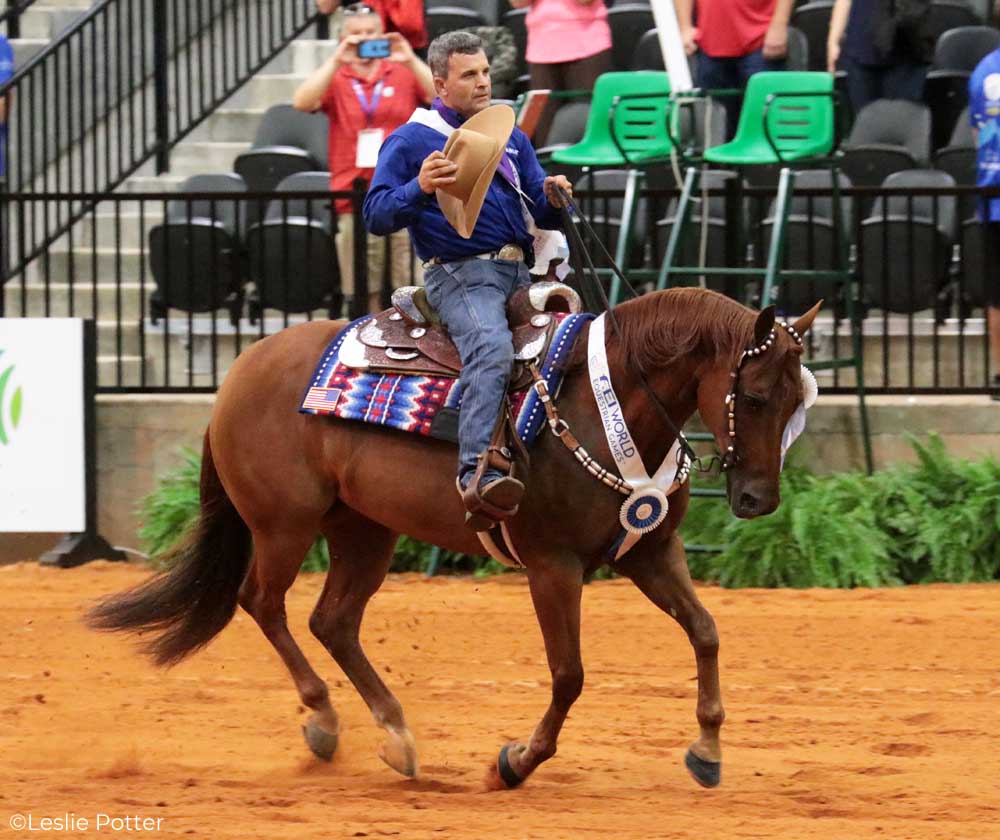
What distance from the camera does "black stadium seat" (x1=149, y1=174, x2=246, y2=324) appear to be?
12.6m

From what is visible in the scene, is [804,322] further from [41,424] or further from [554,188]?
[41,424]

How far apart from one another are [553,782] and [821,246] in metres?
5.69

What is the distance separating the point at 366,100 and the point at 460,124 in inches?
205

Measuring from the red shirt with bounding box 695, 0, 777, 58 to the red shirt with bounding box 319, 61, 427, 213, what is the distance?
1.99 metres

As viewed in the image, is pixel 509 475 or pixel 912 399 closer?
pixel 509 475

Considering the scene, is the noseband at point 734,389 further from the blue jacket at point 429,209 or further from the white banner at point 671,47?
the white banner at point 671,47

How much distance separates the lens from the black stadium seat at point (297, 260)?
40.3 ft

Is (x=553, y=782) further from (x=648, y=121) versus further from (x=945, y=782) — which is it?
(x=648, y=121)

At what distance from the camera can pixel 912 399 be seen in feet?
36.9

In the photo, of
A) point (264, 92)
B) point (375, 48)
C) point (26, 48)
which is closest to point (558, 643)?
point (375, 48)

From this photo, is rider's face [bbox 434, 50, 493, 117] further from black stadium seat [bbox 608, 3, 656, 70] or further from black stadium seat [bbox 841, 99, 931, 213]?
black stadium seat [bbox 608, 3, 656, 70]

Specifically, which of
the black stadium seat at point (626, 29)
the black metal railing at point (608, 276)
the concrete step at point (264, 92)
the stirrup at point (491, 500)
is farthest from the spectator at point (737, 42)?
the stirrup at point (491, 500)

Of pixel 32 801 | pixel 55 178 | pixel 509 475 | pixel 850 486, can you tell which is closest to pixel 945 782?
pixel 509 475

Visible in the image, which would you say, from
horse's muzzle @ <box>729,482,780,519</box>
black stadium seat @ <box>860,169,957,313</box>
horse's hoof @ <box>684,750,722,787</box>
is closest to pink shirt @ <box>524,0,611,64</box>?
black stadium seat @ <box>860,169,957,313</box>
